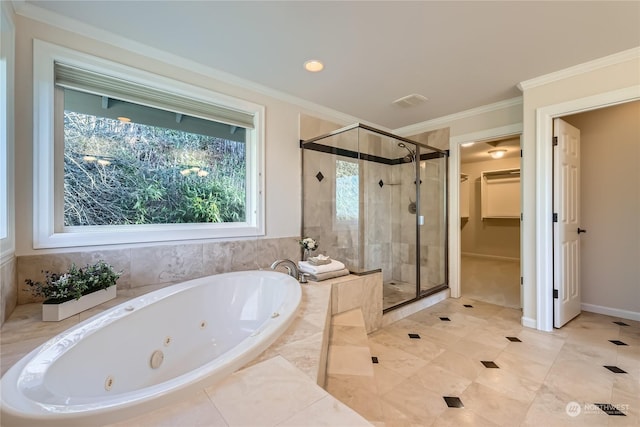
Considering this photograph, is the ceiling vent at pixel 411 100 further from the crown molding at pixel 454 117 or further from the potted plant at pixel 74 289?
the potted plant at pixel 74 289

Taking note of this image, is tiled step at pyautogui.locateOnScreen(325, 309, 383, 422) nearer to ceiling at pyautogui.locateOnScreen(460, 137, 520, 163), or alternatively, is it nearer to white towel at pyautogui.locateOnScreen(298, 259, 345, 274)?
white towel at pyautogui.locateOnScreen(298, 259, 345, 274)

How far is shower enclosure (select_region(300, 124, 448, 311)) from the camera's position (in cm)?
307

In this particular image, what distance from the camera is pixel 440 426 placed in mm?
1343

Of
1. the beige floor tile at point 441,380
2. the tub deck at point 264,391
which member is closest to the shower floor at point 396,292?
the beige floor tile at point 441,380

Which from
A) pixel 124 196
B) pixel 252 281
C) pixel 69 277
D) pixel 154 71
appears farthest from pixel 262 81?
pixel 69 277

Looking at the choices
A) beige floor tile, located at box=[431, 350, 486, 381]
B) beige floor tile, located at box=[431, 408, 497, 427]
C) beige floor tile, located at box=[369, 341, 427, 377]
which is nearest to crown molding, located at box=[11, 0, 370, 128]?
beige floor tile, located at box=[369, 341, 427, 377]

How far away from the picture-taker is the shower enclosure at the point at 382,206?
3068 millimetres

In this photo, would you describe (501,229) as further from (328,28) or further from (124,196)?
(124,196)

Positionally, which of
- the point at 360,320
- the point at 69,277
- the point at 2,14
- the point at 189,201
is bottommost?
the point at 360,320

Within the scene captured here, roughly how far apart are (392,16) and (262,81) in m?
1.34

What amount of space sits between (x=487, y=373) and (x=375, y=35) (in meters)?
2.45

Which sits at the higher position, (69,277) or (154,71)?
(154,71)

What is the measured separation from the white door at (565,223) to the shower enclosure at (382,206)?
1.19m

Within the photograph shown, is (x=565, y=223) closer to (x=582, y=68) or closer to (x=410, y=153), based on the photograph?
(x=582, y=68)
